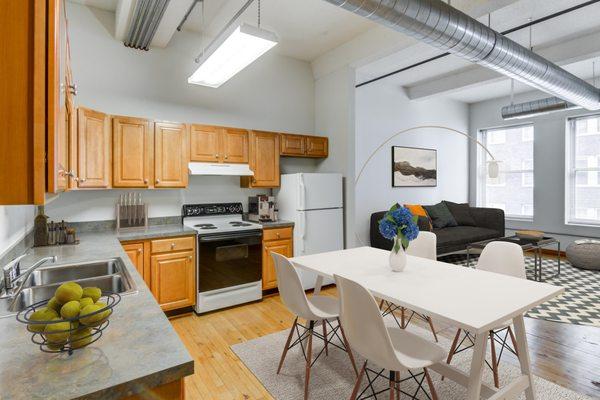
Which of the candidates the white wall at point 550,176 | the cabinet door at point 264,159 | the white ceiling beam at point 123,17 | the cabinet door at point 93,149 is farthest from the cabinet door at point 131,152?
the white wall at point 550,176

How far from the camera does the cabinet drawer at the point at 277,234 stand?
3.92 metres

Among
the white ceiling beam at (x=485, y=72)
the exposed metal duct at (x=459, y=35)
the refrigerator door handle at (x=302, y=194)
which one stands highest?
the white ceiling beam at (x=485, y=72)

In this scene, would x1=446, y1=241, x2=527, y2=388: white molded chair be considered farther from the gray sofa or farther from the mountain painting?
the mountain painting

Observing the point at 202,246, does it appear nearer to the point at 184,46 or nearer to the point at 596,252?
the point at 184,46

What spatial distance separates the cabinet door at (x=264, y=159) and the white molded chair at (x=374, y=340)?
254 centimetres

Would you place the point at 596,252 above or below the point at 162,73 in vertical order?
below

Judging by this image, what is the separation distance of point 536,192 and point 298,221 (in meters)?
5.37

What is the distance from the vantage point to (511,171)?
698 centimetres

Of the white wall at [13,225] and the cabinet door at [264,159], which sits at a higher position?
the cabinet door at [264,159]

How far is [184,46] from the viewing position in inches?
155

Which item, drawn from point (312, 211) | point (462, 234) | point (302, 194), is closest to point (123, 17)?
point (302, 194)

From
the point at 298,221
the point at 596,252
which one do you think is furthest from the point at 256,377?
the point at 596,252

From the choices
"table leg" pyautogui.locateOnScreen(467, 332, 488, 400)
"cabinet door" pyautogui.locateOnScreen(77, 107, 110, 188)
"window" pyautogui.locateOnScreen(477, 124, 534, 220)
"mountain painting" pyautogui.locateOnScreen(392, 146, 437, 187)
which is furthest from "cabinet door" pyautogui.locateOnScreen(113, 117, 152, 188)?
"window" pyautogui.locateOnScreen(477, 124, 534, 220)

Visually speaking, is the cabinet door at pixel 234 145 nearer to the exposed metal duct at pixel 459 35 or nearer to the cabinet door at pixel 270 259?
the cabinet door at pixel 270 259
